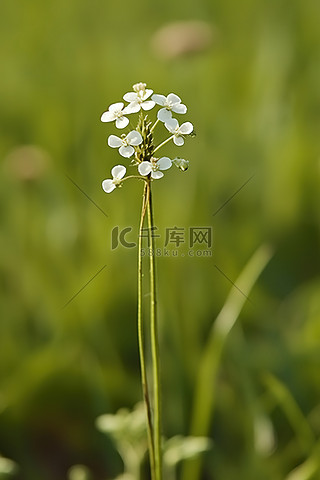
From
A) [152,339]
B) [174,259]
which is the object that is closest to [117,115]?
[152,339]

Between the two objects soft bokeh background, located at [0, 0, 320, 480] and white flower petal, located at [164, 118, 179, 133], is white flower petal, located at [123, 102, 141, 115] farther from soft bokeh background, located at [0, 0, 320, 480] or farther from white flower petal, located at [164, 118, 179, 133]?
soft bokeh background, located at [0, 0, 320, 480]

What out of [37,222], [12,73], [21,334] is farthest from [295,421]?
[12,73]

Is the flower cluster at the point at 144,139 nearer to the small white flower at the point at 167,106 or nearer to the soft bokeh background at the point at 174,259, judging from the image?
the small white flower at the point at 167,106

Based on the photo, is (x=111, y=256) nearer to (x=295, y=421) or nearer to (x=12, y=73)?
(x=295, y=421)

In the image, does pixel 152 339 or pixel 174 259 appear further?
pixel 174 259

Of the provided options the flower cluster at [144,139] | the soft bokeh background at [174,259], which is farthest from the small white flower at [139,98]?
the soft bokeh background at [174,259]

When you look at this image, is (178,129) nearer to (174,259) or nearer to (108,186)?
(108,186)

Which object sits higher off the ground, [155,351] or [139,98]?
[139,98]

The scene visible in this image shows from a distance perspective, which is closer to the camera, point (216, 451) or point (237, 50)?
point (216, 451)
